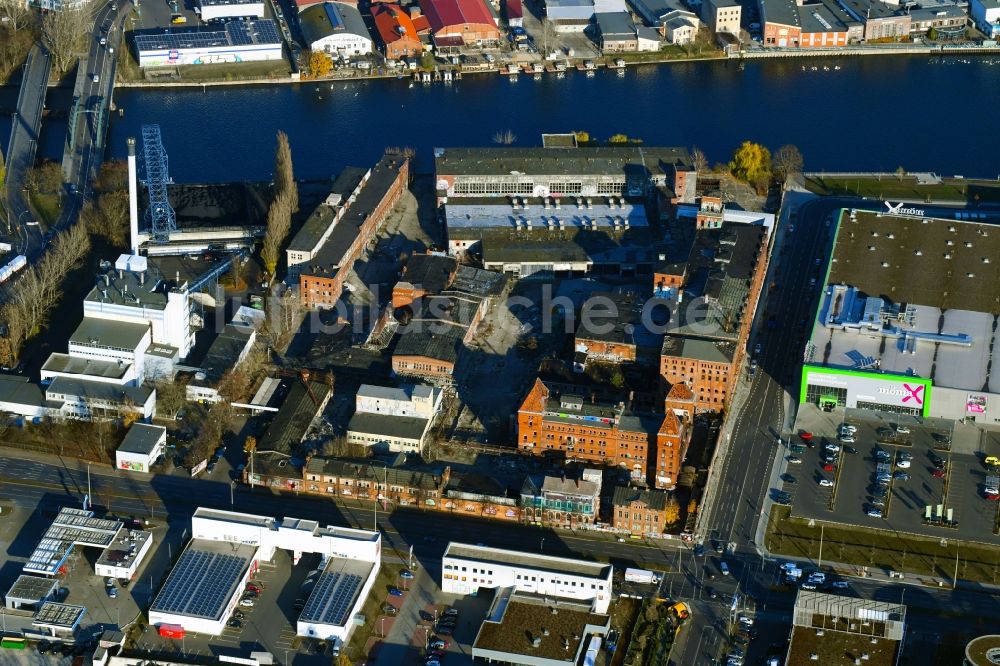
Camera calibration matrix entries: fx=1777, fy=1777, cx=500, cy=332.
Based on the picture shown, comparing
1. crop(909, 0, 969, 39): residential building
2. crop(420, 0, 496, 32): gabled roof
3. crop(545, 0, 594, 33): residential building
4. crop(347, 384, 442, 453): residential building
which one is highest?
crop(420, 0, 496, 32): gabled roof

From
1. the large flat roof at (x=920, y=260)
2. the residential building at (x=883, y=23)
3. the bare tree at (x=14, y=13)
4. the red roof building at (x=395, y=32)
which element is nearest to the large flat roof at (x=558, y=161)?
the large flat roof at (x=920, y=260)

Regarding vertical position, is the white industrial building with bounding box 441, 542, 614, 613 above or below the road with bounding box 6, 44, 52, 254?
below

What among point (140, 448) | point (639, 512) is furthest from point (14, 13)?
point (639, 512)

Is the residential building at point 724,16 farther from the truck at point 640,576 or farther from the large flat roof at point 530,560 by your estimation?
the large flat roof at point 530,560

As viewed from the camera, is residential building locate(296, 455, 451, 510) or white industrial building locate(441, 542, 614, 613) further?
residential building locate(296, 455, 451, 510)

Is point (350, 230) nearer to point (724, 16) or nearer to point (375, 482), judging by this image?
point (375, 482)

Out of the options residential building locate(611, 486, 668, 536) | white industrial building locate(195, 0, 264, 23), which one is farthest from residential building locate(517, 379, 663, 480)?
white industrial building locate(195, 0, 264, 23)

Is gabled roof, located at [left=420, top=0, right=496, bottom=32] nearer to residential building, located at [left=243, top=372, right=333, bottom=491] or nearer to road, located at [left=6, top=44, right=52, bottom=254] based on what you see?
road, located at [left=6, top=44, right=52, bottom=254]
